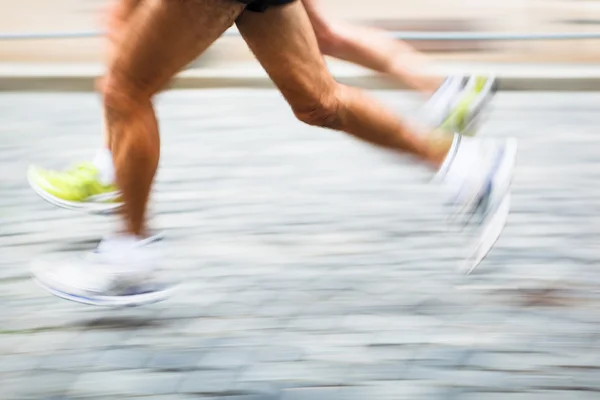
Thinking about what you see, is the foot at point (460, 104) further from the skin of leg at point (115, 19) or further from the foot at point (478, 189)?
the skin of leg at point (115, 19)

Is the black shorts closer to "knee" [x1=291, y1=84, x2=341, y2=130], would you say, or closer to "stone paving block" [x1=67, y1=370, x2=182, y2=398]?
"knee" [x1=291, y1=84, x2=341, y2=130]

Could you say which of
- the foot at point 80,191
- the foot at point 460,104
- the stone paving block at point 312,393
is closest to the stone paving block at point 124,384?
the stone paving block at point 312,393

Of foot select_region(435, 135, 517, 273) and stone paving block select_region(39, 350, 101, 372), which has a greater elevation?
foot select_region(435, 135, 517, 273)

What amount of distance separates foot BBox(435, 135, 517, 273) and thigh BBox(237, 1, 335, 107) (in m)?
0.45

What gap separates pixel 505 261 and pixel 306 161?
1.63m

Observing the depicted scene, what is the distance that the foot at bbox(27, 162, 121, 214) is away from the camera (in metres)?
3.29

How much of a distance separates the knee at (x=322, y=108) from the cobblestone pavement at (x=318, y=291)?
29cm

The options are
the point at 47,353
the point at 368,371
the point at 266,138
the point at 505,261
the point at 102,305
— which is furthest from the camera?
the point at 266,138

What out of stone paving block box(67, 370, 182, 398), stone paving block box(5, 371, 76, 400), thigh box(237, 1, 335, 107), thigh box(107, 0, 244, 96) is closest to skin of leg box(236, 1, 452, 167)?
thigh box(237, 1, 335, 107)

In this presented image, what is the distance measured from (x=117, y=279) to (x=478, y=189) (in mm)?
1048

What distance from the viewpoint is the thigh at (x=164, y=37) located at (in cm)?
242

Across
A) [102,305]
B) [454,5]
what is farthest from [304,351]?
[454,5]

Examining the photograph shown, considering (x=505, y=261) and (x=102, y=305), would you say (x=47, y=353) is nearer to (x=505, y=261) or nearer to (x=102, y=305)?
(x=102, y=305)

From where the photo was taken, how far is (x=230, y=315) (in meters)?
2.86
